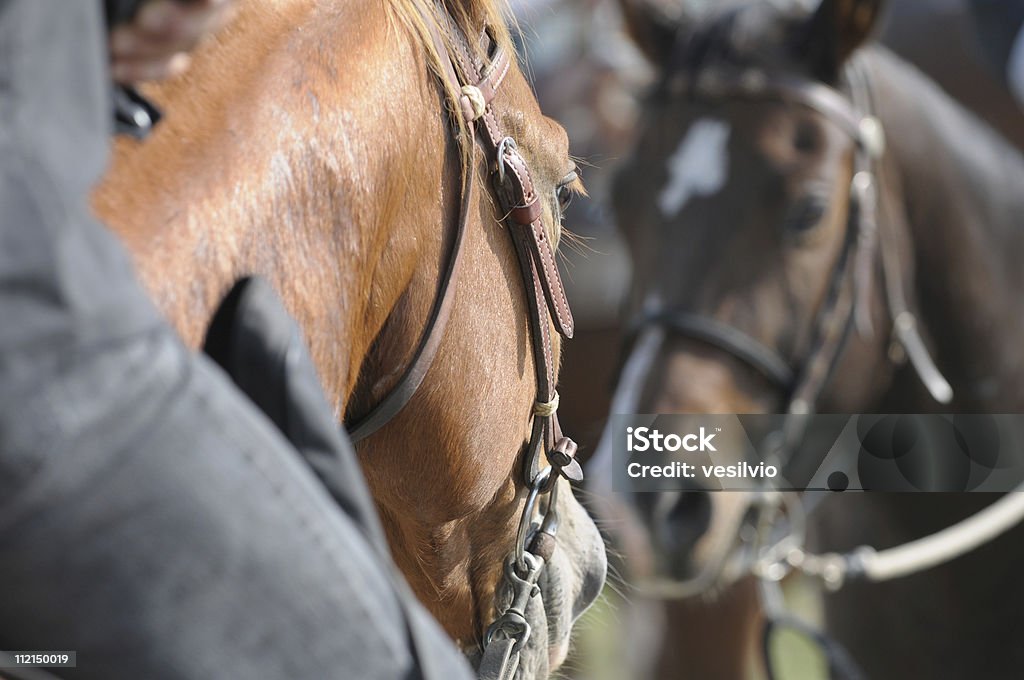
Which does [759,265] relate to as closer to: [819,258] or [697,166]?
[819,258]

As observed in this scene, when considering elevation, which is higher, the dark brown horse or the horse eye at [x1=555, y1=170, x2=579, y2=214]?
the horse eye at [x1=555, y1=170, x2=579, y2=214]

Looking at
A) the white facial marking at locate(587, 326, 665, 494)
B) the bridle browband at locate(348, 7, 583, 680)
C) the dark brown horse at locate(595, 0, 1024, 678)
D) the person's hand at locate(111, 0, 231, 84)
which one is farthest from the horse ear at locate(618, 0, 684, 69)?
the person's hand at locate(111, 0, 231, 84)

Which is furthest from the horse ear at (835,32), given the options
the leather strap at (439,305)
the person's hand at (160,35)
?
the person's hand at (160,35)

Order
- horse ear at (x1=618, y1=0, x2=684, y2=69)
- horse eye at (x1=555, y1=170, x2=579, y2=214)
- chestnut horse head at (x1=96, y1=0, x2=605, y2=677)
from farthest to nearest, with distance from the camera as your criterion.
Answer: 1. horse ear at (x1=618, y1=0, x2=684, y2=69)
2. horse eye at (x1=555, y1=170, x2=579, y2=214)
3. chestnut horse head at (x1=96, y1=0, x2=605, y2=677)

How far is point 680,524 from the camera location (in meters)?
2.35

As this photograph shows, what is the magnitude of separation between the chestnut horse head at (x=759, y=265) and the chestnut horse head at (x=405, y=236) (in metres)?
1.04

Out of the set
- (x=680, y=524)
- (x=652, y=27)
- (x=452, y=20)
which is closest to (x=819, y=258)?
(x=680, y=524)

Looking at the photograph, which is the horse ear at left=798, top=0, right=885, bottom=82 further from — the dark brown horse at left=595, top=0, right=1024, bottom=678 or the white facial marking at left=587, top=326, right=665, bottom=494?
the white facial marking at left=587, top=326, right=665, bottom=494

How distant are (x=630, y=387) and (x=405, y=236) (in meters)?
1.48

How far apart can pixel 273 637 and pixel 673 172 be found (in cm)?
198

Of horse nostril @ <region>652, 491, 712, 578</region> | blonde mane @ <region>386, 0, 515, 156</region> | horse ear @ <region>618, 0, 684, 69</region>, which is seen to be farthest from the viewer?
horse ear @ <region>618, 0, 684, 69</region>

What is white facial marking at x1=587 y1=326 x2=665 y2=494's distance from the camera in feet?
7.72

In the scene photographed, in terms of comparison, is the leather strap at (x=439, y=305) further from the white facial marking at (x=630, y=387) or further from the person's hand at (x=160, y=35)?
the white facial marking at (x=630, y=387)

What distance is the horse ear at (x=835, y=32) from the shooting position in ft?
7.70
